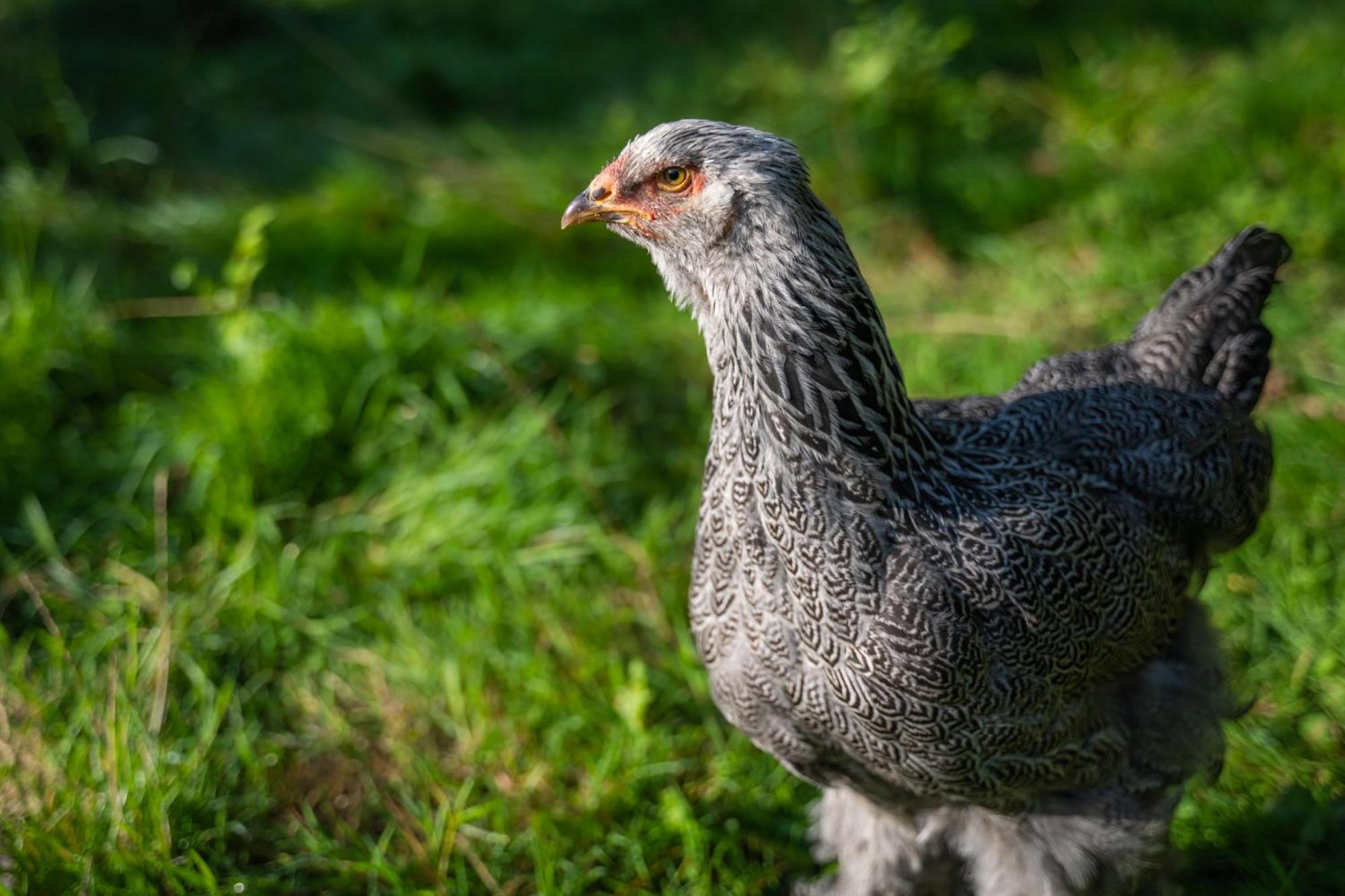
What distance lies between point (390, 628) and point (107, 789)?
97 cm

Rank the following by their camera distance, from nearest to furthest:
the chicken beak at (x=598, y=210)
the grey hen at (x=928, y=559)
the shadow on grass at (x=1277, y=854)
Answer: the grey hen at (x=928, y=559) < the chicken beak at (x=598, y=210) < the shadow on grass at (x=1277, y=854)

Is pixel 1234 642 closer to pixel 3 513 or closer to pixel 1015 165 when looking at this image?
pixel 1015 165

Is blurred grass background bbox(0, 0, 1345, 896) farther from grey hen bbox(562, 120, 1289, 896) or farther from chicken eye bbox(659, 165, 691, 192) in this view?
chicken eye bbox(659, 165, 691, 192)

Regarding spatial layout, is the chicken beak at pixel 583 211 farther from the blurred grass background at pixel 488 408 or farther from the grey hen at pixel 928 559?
the blurred grass background at pixel 488 408

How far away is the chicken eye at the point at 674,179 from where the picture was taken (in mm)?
2184

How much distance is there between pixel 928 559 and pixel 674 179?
0.89 metres

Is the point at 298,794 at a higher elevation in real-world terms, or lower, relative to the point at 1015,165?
lower


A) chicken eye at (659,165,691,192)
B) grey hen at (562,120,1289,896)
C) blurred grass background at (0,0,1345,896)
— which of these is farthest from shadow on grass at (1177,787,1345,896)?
chicken eye at (659,165,691,192)

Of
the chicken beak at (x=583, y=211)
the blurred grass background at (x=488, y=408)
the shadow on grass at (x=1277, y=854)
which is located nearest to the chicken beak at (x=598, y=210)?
the chicken beak at (x=583, y=211)

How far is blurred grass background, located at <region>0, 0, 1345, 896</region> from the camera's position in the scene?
3.03 m

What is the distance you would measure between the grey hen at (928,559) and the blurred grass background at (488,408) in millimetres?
577

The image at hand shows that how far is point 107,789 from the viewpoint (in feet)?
9.22

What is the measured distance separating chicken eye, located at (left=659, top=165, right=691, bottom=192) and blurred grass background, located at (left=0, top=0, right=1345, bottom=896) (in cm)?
160

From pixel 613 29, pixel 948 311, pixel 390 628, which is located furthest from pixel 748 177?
pixel 613 29
